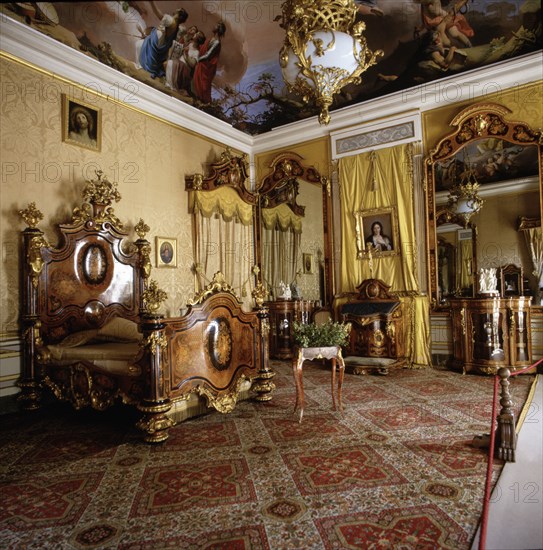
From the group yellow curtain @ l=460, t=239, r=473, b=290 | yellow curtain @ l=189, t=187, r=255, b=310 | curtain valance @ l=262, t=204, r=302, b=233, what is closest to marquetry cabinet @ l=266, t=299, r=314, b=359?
yellow curtain @ l=189, t=187, r=255, b=310

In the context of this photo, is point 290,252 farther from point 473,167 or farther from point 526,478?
point 526,478

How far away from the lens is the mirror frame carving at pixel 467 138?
659cm

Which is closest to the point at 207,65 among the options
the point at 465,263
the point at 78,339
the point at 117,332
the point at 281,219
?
the point at 281,219

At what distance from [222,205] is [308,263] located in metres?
2.96

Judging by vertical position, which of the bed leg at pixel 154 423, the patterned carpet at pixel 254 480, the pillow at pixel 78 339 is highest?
the pillow at pixel 78 339

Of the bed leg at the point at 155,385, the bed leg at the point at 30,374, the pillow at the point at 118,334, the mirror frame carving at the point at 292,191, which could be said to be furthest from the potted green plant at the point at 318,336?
the mirror frame carving at the point at 292,191

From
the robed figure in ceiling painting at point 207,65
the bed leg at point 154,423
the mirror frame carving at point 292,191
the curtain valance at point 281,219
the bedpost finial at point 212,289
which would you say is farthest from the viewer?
the curtain valance at point 281,219

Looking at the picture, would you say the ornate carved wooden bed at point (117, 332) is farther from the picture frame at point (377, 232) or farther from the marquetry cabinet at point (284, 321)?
the picture frame at point (377, 232)

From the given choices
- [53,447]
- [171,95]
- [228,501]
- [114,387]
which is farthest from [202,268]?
[228,501]

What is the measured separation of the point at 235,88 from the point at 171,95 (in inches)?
50.2

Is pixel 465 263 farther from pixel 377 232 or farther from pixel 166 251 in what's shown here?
pixel 166 251

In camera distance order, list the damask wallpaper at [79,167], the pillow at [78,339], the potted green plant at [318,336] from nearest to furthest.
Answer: the potted green plant at [318,336]
the pillow at [78,339]
the damask wallpaper at [79,167]

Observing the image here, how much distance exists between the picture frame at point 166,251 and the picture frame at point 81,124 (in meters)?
1.82

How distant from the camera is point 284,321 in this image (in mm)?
8641
